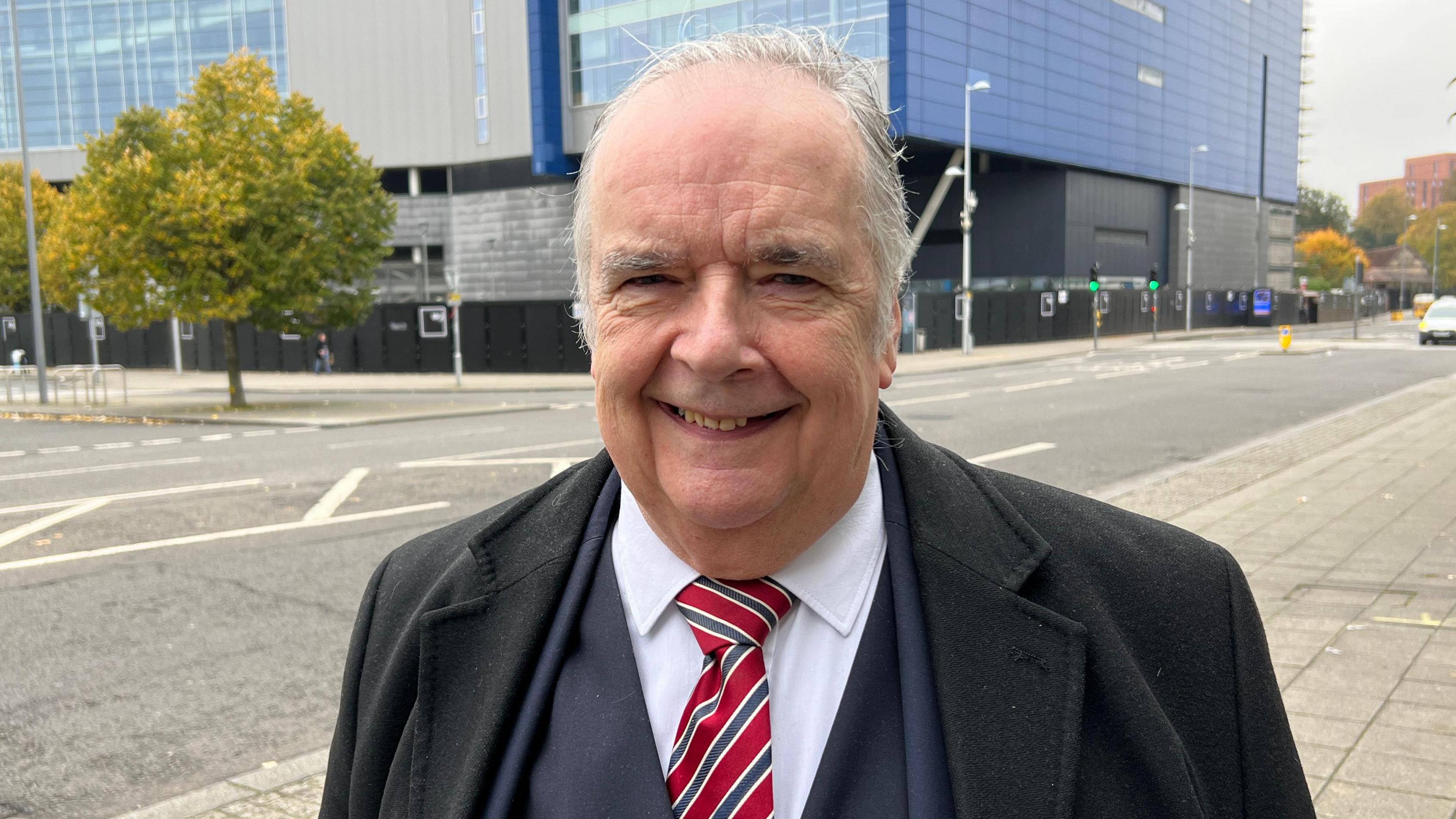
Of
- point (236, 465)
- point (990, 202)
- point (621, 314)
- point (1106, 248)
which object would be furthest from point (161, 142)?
point (1106, 248)

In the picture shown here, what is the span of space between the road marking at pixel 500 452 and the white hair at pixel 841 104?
11.6m

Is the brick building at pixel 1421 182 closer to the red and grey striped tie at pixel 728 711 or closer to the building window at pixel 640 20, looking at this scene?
the building window at pixel 640 20

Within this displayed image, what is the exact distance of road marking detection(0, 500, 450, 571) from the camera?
26.9 ft

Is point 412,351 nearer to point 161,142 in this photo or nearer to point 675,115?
point 161,142

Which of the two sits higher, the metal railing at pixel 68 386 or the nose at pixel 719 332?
the nose at pixel 719 332

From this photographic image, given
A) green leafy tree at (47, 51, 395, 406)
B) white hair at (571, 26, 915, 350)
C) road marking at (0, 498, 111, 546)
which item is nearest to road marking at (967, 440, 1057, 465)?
road marking at (0, 498, 111, 546)

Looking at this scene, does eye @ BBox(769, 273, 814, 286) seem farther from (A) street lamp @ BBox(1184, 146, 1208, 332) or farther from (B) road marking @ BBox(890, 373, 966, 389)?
(A) street lamp @ BBox(1184, 146, 1208, 332)

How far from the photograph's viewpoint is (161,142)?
73.7ft

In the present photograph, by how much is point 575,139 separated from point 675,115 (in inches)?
1894

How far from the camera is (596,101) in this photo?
49000 millimetres

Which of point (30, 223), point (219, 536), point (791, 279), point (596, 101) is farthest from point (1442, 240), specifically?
point (791, 279)

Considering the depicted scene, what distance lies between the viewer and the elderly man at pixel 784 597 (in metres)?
1.51

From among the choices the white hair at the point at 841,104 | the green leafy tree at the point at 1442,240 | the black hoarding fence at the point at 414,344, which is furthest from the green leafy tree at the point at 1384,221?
the white hair at the point at 841,104

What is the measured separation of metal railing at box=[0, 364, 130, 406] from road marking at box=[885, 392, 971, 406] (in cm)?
1700
